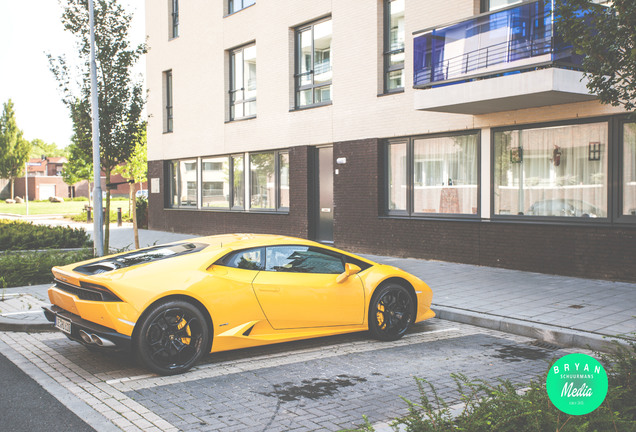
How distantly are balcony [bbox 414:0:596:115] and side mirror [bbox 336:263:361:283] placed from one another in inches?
209

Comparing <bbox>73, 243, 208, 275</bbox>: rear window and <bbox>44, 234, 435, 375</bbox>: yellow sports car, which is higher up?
<bbox>73, 243, 208, 275</bbox>: rear window

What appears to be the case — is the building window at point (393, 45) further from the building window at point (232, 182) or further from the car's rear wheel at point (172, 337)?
the car's rear wheel at point (172, 337)

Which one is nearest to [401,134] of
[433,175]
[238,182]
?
[433,175]

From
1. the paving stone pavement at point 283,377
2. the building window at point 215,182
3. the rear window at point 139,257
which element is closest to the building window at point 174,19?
the building window at point 215,182

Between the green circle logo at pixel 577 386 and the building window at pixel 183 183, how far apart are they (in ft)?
69.3

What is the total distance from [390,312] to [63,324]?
349 cm

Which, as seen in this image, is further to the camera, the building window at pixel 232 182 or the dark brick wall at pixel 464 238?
the building window at pixel 232 182

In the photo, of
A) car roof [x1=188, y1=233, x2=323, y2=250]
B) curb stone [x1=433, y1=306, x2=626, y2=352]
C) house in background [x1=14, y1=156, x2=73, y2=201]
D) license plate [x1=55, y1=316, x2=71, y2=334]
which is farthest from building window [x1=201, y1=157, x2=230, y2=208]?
house in background [x1=14, y1=156, x2=73, y2=201]

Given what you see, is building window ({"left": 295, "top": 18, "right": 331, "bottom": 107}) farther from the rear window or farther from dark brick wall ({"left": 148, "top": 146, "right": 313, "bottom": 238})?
the rear window

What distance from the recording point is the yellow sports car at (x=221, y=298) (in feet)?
17.8

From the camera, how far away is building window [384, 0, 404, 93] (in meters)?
14.5

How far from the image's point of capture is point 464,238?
1281cm

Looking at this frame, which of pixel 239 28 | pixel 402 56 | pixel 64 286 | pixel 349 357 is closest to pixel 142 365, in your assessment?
pixel 64 286

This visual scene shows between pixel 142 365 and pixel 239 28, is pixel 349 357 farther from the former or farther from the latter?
pixel 239 28
